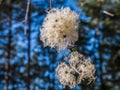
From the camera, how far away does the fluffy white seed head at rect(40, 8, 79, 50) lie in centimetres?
120

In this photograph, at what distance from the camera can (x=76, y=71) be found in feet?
3.94

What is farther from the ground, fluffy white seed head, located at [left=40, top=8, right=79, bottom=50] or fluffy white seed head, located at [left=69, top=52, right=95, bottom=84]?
fluffy white seed head, located at [left=40, top=8, right=79, bottom=50]

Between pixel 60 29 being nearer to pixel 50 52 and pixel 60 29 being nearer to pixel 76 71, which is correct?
pixel 76 71

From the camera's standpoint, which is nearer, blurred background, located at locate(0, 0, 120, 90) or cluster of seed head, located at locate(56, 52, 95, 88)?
cluster of seed head, located at locate(56, 52, 95, 88)

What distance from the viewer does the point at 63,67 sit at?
4.01 ft

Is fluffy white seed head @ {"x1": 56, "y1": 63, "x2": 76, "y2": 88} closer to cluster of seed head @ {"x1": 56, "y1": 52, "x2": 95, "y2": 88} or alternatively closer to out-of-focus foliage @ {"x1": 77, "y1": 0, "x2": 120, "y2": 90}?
cluster of seed head @ {"x1": 56, "y1": 52, "x2": 95, "y2": 88}

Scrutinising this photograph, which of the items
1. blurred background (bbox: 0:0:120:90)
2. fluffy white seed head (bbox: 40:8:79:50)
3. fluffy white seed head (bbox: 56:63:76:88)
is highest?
fluffy white seed head (bbox: 40:8:79:50)

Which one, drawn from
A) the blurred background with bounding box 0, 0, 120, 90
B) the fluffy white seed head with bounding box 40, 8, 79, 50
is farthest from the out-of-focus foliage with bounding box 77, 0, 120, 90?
the fluffy white seed head with bounding box 40, 8, 79, 50

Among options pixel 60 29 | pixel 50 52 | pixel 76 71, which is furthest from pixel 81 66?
pixel 50 52

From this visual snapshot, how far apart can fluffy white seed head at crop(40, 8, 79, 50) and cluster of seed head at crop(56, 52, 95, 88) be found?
→ 0.15 feet

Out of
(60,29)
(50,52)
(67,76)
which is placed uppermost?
(60,29)

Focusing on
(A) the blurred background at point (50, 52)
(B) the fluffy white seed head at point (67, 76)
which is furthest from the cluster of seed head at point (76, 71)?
(A) the blurred background at point (50, 52)

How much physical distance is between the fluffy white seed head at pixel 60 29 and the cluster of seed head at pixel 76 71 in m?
0.05

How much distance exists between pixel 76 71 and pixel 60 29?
0.42 feet
